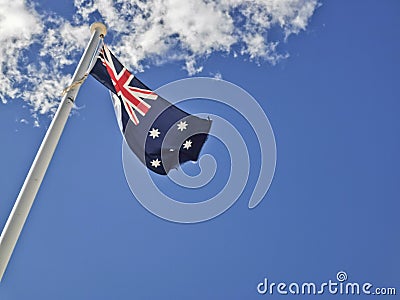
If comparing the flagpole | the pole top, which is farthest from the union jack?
the pole top

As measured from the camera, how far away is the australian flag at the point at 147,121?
11.0 metres

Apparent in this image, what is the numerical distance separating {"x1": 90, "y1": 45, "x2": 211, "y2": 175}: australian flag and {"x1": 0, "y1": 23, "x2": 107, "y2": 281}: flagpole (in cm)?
53

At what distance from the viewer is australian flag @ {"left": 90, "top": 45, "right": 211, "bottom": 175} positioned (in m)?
11.0

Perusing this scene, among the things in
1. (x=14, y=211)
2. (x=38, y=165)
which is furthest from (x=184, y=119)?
(x=14, y=211)

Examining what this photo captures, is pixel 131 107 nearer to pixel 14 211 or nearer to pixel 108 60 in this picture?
pixel 108 60

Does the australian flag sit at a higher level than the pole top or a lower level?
lower

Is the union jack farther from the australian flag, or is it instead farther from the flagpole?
the flagpole

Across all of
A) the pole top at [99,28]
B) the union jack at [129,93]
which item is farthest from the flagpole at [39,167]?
the union jack at [129,93]

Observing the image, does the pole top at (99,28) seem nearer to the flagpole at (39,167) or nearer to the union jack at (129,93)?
the flagpole at (39,167)

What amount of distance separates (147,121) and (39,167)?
2.90m

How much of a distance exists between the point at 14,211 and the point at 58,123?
2.06m

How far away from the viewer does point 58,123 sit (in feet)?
31.6

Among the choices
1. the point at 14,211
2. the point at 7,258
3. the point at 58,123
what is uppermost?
the point at 58,123

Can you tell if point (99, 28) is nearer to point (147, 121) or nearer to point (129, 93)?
point (129, 93)
